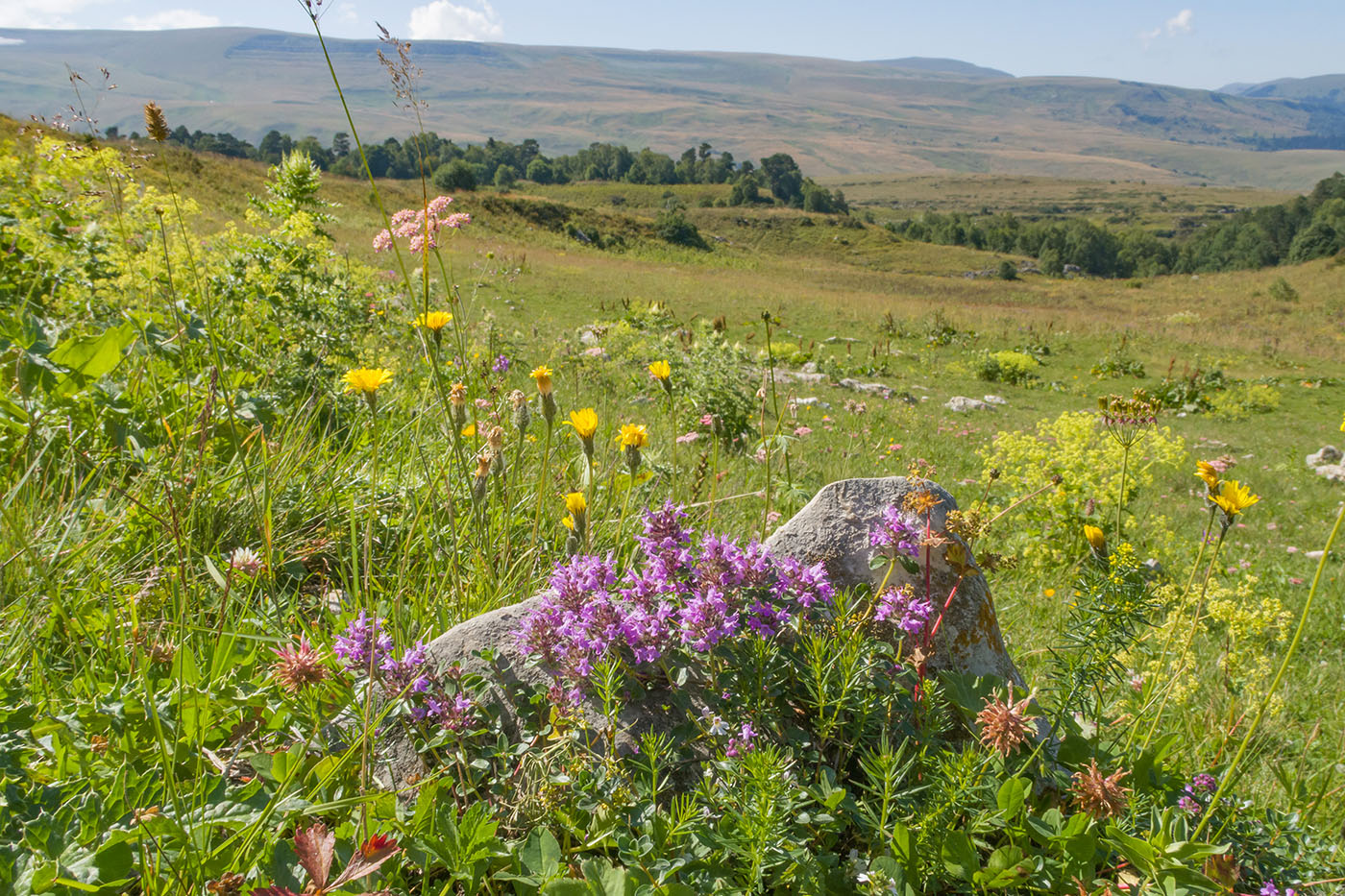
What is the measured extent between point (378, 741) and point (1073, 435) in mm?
5104

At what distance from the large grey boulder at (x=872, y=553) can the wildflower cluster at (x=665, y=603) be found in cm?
22

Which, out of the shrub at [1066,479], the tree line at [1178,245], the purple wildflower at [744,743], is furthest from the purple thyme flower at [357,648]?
the tree line at [1178,245]

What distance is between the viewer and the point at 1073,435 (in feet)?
16.8

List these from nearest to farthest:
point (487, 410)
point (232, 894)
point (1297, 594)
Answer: point (232, 894), point (487, 410), point (1297, 594)

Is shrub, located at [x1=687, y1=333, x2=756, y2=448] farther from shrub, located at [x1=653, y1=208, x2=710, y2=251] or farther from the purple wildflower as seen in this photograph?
shrub, located at [x1=653, y1=208, x2=710, y2=251]

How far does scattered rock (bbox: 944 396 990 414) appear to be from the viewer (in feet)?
43.9

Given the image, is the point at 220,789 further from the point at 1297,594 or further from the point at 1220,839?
the point at 1297,594

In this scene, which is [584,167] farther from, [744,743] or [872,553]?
[744,743]

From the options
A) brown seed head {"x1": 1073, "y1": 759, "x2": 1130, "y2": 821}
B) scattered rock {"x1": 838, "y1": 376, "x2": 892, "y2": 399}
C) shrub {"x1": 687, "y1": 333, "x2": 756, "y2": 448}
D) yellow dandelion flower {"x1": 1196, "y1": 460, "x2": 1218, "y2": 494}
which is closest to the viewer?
brown seed head {"x1": 1073, "y1": 759, "x2": 1130, "y2": 821}

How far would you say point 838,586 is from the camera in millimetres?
1795

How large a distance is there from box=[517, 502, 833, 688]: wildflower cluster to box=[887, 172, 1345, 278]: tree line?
7576 centimetres

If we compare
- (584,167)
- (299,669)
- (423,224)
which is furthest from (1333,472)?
(584,167)

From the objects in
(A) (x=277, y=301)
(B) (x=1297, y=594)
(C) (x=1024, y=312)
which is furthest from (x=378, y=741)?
(C) (x=1024, y=312)

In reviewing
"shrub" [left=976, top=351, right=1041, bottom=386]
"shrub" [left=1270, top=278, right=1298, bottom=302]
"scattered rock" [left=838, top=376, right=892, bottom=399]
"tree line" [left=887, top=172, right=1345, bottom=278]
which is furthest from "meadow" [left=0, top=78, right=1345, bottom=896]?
"tree line" [left=887, top=172, right=1345, bottom=278]
